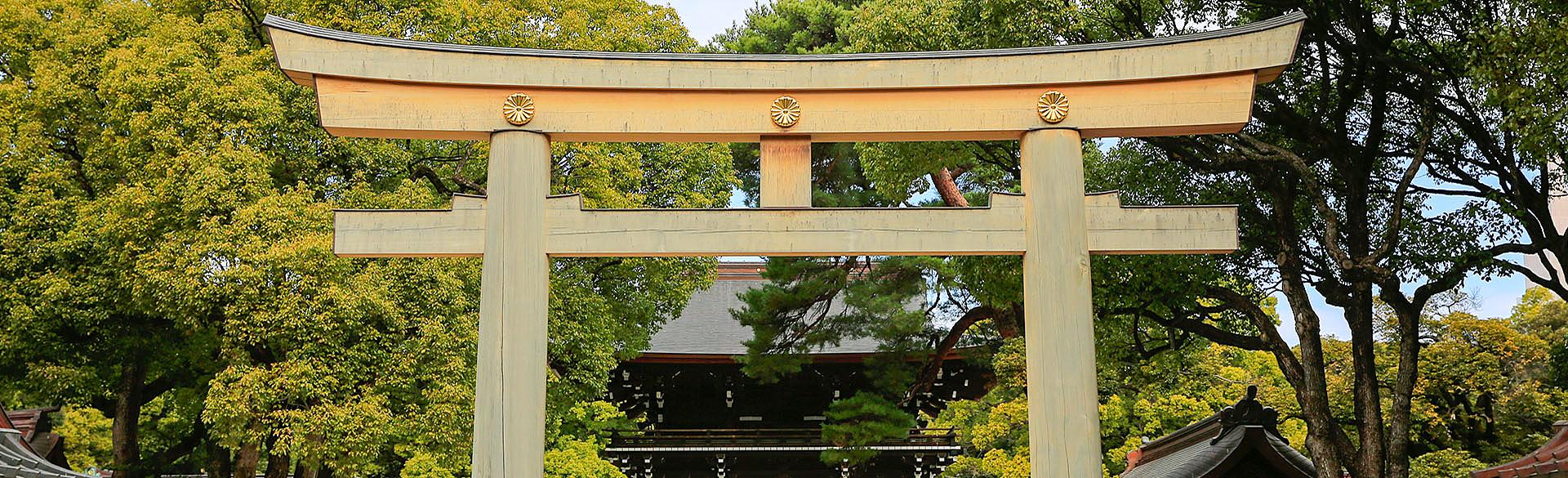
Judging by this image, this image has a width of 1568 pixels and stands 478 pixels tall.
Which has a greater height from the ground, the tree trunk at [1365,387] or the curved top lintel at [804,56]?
the curved top lintel at [804,56]

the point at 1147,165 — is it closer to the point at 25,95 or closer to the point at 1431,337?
the point at 1431,337

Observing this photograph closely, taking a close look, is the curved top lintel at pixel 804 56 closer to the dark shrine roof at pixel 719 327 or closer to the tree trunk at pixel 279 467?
the tree trunk at pixel 279 467

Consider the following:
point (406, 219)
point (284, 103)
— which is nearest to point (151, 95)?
point (284, 103)

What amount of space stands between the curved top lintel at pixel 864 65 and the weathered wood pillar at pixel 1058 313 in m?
0.37

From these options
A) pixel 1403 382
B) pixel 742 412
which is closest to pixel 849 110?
pixel 1403 382

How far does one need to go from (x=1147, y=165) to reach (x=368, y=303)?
7565 mm

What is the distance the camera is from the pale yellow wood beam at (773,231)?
591 centimetres

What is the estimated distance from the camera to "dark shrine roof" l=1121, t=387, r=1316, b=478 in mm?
7305

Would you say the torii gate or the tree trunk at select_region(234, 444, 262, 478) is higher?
the torii gate

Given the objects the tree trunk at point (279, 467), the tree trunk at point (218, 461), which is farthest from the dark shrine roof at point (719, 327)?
the tree trunk at point (279, 467)

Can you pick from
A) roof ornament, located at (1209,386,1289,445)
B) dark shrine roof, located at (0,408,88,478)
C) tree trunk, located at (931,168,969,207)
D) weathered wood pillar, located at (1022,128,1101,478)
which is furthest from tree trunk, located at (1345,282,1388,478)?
dark shrine roof, located at (0,408,88,478)

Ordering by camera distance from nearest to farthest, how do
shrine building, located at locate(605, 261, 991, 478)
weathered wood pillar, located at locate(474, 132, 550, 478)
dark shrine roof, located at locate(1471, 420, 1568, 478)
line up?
1. weathered wood pillar, located at locate(474, 132, 550, 478)
2. dark shrine roof, located at locate(1471, 420, 1568, 478)
3. shrine building, located at locate(605, 261, 991, 478)

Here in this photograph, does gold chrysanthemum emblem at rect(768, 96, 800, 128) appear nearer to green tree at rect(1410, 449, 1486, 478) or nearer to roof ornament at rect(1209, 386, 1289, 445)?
roof ornament at rect(1209, 386, 1289, 445)

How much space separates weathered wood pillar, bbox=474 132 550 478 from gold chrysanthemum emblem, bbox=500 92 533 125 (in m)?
0.07
